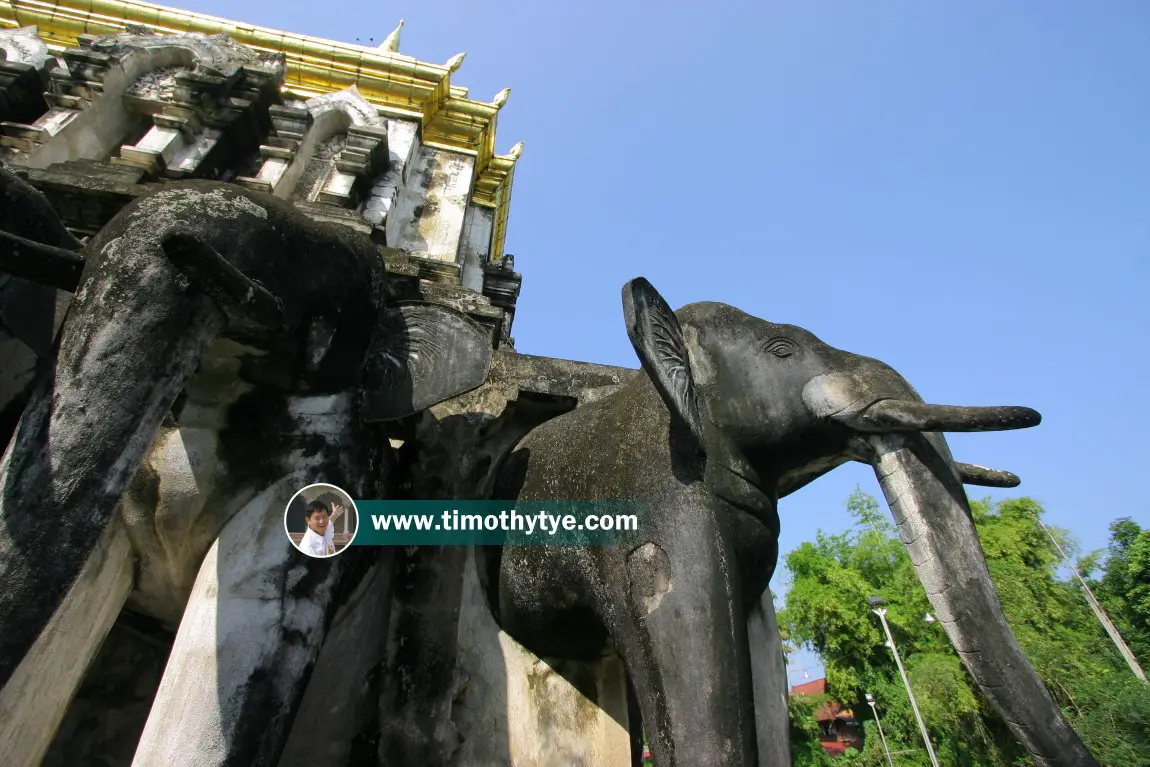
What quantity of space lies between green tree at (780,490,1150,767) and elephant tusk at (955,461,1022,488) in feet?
58.9

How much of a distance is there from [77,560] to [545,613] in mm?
1558

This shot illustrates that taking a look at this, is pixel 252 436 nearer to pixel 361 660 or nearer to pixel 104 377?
pixel 104 377

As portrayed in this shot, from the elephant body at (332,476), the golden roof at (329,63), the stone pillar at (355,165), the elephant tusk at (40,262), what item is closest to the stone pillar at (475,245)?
the golden roof at (329,63)

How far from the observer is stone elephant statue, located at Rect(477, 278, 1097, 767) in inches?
86.4

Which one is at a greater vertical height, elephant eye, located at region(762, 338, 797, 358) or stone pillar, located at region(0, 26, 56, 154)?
stone pillar, located at region(0, 26, 56, 154)

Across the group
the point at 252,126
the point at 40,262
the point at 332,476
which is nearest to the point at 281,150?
the point at 252,126

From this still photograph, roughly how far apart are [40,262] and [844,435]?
268 cm

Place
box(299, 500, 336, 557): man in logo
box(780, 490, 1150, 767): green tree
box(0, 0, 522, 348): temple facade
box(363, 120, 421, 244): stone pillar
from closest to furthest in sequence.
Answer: box(299, 500, 336, 557): man in logo → box(0, 0, 522, 348): temple facade → box(363, 120, 421, 244): stone pillar → box(780, 490, 1150, 767): green tree

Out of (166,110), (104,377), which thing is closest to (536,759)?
(104,377)

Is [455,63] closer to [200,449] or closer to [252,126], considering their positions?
[252,126]

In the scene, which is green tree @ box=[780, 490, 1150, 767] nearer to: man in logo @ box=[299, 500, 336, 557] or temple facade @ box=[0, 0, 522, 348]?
temple facade @ box=[0, 0, 522, 348]

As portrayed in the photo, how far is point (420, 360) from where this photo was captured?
296 centimetres

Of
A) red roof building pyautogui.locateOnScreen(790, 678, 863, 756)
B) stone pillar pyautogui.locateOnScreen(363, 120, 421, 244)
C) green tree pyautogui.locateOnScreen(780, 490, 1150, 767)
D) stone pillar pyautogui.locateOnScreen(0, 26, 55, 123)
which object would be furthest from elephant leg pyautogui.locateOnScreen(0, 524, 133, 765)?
red roof building pyautogui.locateOnScreen(790, 678, 863, 756)

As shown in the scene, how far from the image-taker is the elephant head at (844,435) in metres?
2.27
